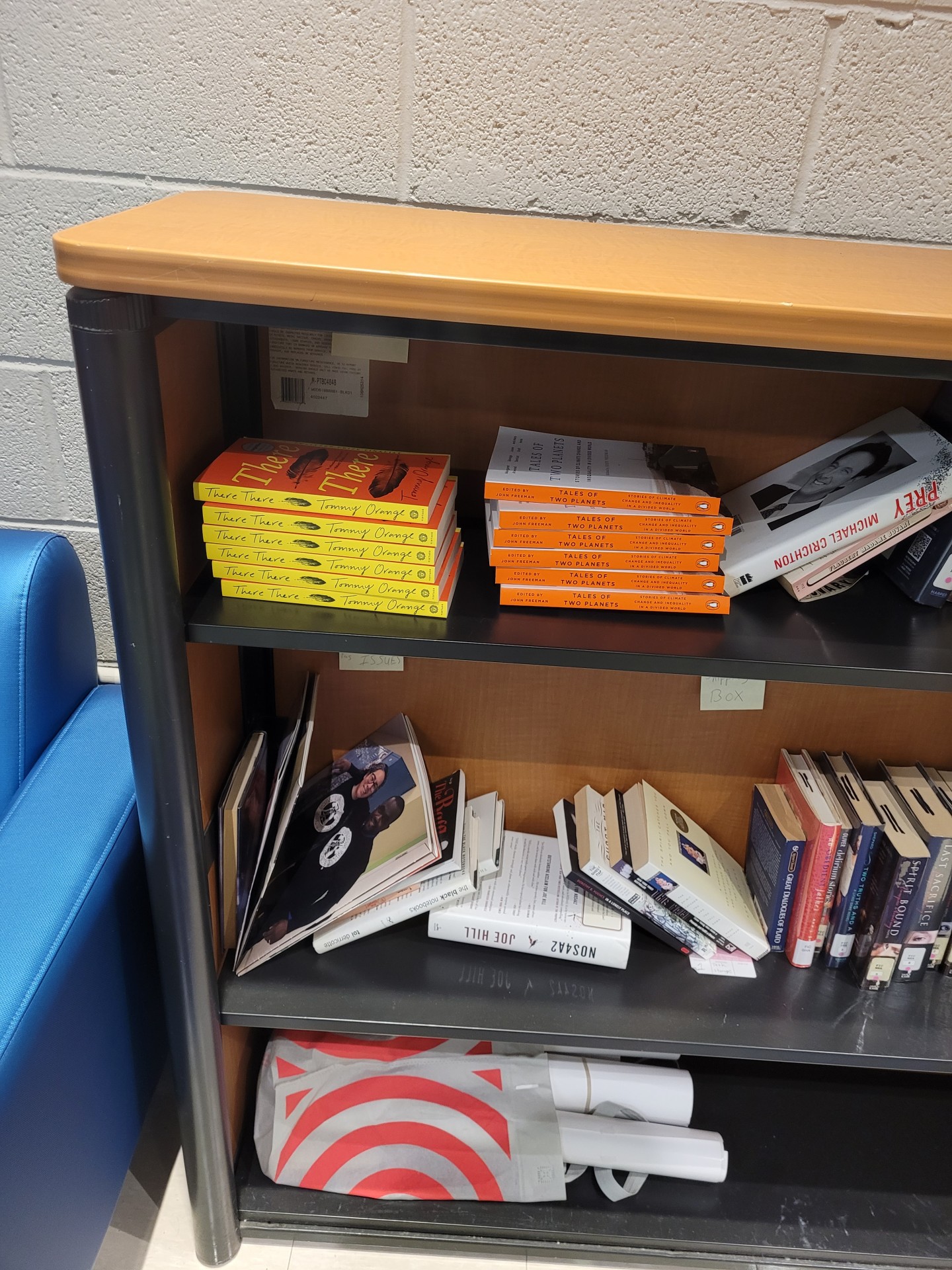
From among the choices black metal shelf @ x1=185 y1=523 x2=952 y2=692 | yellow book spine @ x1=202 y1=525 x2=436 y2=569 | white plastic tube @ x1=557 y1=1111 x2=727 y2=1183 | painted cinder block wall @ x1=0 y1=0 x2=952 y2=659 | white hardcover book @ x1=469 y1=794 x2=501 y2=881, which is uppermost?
painted cinder block wall @ x1=0 y1=0 x2=952 y2=659

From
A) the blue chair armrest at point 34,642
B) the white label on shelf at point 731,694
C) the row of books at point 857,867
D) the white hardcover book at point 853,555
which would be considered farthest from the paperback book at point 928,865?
the blue chair armrest at point 34,642

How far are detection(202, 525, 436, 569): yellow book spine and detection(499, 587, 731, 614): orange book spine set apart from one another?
0.37 feet

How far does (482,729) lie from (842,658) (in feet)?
1.74

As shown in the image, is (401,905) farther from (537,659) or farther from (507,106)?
(507,106)

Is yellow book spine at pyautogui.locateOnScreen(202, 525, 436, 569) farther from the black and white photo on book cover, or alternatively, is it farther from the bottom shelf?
the bottom shelf

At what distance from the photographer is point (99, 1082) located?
1069mm

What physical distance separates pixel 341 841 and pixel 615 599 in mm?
492

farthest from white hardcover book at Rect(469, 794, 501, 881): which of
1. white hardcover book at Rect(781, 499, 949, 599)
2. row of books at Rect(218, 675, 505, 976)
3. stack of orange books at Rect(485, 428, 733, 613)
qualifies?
white hardcover book at Rect(781, 499, 949, 599)

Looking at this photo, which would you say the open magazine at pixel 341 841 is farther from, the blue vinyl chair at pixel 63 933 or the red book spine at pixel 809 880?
the red book spine at pixel 809 880

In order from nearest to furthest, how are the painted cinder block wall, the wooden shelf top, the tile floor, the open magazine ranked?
the wooden shelf top, the painted cinder block wall, the open magazine, the tile floor

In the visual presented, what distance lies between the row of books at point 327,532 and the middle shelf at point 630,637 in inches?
0.9

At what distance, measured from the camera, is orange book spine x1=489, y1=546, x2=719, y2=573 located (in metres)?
0.95

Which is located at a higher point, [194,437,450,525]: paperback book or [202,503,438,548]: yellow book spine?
[194,437,450,525]: paperback book

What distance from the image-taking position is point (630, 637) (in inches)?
37.1
